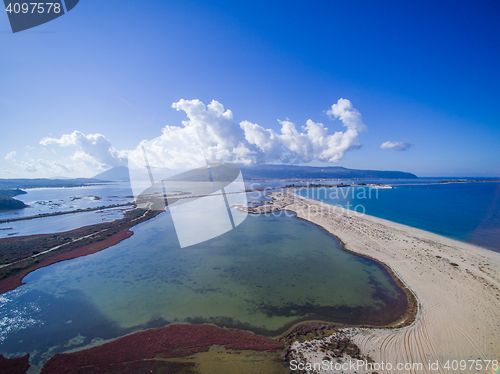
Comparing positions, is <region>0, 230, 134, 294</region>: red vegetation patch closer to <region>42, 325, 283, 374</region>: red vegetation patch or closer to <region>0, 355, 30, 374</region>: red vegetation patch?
<region>0, 355, 30, 374</region>: red vegetation patch

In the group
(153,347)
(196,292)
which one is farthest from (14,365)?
(196,292)

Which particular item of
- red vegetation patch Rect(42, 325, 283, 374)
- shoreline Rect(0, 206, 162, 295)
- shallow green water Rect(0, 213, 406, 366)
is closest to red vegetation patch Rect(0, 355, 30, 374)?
shallow green water Rect(0, 213, 406, 366)

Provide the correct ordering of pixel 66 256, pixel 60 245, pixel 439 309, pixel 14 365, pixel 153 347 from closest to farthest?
pixel 14 365 < pixel 153 347 < pixel 439 309 < pixel 66 256 < pixel 60 245

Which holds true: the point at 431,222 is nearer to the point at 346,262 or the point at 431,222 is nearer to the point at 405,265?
the point at 405,265

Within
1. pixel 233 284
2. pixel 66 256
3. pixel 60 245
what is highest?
pixel 60 245

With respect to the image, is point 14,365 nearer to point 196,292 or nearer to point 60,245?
point 196,292

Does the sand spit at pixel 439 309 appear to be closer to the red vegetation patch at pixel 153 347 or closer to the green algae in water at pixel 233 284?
the green algae in water at pixel 233 284
